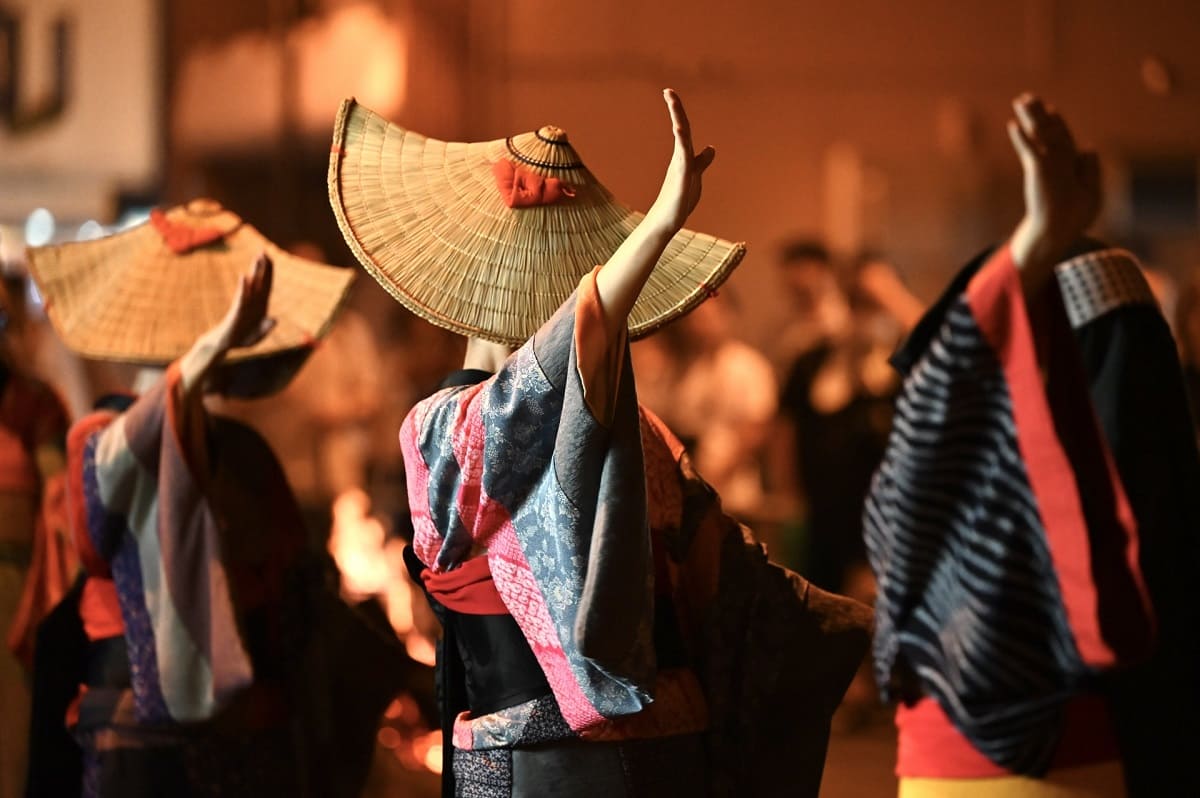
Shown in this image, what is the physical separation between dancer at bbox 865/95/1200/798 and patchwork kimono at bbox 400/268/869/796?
0.28 meters

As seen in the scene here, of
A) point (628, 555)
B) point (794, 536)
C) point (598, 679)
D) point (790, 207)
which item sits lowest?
point (794, 536)

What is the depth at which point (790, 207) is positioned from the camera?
7.83m

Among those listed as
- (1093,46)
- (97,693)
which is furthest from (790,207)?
(97,693)

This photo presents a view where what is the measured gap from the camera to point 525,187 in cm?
200

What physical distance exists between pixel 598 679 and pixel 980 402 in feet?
1.77

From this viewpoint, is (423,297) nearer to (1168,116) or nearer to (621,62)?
(621,62)

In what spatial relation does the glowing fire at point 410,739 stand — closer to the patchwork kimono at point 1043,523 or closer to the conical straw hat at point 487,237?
the conical straw hat at point 487,237

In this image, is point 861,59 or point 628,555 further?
point 861,59

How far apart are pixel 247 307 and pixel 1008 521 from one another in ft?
4.05

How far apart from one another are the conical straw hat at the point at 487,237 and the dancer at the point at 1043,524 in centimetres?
52

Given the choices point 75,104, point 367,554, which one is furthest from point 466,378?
point 75,104

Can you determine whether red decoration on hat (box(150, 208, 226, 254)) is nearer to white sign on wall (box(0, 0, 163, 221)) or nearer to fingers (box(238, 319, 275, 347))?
fingers (box(238, 319, 275, 347))

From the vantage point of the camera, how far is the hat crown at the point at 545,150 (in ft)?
6.64

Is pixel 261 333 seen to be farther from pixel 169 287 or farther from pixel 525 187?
pixel 525 187
